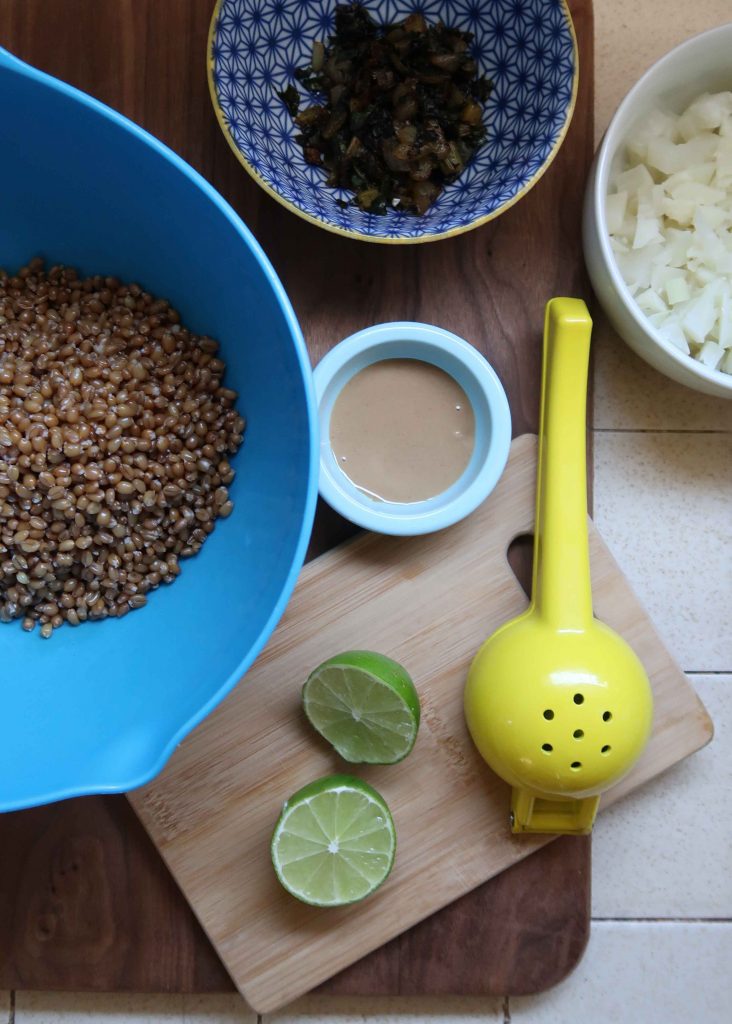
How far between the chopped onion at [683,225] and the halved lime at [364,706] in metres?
0.59

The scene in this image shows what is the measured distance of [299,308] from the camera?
122cm

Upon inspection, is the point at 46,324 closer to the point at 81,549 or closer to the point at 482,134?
the point at 81,549

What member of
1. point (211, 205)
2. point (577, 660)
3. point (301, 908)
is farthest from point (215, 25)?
point (301, 908)

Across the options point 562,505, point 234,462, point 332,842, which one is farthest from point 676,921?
point 234,462

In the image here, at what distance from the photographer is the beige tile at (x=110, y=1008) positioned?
132 cm

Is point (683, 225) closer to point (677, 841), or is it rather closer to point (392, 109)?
point (392, 109)

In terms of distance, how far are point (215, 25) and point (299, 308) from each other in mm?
359

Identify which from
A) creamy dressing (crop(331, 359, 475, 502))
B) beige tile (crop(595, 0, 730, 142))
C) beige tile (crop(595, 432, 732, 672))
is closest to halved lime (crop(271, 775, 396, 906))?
creamy dressing (crop(331, 359, 475, 502))

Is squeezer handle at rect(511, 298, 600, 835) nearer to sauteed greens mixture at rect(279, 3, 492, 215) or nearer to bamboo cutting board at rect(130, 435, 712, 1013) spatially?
bamboo cutting board at rect(130, 435, 712, 1013)

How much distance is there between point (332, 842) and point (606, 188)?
0.93m

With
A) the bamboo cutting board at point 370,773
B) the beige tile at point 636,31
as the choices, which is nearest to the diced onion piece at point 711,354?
the bamboo cutting board at point 370,773

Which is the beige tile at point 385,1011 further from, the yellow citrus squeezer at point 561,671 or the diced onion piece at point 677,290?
the diced onion piece at point 677,290

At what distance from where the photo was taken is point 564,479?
1176 mm

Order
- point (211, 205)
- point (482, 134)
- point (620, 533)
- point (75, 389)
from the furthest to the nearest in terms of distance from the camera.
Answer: point (620, 533) → point (482, 134) → point (75, 389) → point (211, 205)
